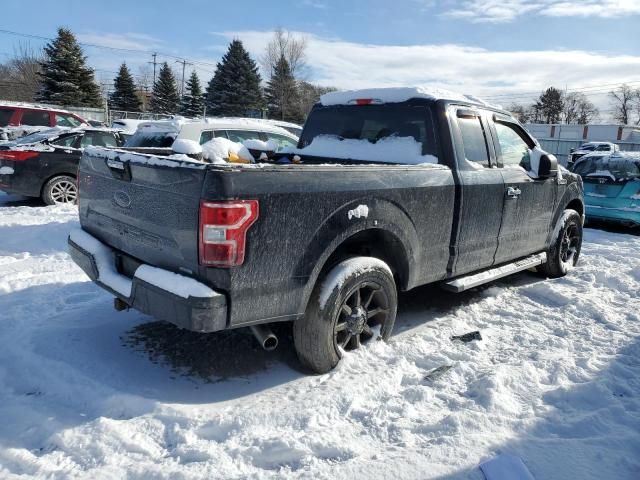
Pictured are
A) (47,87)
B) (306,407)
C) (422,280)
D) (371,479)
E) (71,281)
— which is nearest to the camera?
(371,479)

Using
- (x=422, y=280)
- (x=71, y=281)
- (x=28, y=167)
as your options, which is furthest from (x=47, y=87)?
(x=422, y=280)

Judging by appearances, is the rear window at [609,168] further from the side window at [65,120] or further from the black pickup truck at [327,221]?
the side window at [65,120]

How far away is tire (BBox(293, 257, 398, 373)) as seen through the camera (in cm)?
314

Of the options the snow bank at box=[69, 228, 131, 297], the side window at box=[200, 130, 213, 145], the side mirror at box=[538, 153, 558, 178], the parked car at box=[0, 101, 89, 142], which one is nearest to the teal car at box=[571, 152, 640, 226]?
the side mirror at box=[538, 153, 558, 178]

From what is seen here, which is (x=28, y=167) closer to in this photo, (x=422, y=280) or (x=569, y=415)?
(x=422, y=280)

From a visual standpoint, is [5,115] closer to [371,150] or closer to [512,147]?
[371,150]

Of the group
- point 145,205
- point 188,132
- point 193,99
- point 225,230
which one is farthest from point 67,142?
point 193,99

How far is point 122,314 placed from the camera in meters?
4.25

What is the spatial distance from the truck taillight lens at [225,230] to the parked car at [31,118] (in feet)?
46.7

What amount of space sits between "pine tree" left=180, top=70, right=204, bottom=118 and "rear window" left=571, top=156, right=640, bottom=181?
174 ft

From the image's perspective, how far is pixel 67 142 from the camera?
9883 mm

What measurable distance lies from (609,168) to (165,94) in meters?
57.5

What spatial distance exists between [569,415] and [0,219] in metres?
8.55

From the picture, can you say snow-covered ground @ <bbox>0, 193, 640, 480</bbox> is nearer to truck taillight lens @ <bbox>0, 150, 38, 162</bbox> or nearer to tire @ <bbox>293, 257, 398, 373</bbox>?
tire @ <bbox>293, 257, 398, 373</bbox>
